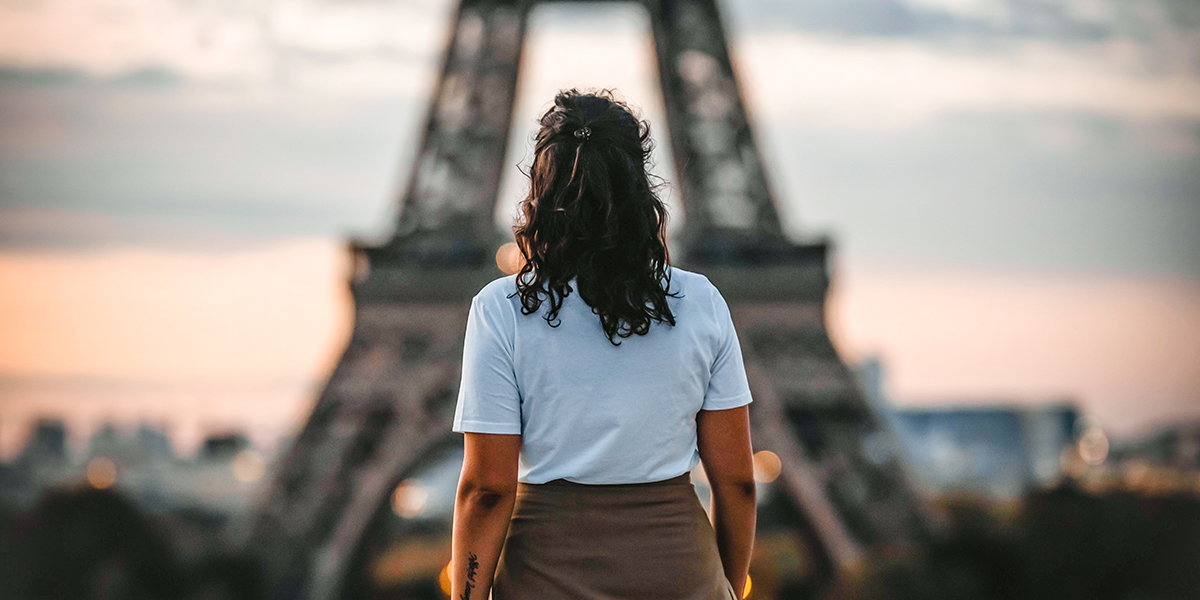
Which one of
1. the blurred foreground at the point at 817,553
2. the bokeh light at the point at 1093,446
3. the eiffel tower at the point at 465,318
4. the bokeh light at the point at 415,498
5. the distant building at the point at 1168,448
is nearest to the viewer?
the blurred foreground at the point at 817,553

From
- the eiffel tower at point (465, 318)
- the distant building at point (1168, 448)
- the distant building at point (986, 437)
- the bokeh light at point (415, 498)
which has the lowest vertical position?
the distant building at point (986, 437)

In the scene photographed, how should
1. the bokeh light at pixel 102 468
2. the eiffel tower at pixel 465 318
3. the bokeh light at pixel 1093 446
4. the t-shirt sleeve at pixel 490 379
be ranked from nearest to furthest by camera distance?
the t-shirt sleeve at pixel 490 379 < the eiffel tower at pixel 465 318 < the bokeh light at pixel 102 468 < the bokeh light at pixel 1093 446

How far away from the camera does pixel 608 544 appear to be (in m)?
2.04

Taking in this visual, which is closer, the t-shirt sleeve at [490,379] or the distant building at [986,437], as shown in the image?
the t-shirt sleeve at [490,379]

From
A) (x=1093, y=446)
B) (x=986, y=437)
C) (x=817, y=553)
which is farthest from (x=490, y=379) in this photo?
(x=986, y=437)

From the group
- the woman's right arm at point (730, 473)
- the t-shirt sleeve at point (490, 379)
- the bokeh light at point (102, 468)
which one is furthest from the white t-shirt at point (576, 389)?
the bokeh light at point (102, 468)

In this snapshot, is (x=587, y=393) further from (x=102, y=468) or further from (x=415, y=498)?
(x=102, y=468)

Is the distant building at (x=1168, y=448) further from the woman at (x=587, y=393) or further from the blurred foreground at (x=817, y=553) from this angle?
the woman at (x=587, y=393)

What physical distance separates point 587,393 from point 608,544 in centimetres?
29

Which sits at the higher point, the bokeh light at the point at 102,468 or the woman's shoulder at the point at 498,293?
the woman's shoulder at the point at 498,293

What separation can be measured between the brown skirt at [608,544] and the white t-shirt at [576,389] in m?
0.04

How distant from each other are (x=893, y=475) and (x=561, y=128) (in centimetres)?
1683

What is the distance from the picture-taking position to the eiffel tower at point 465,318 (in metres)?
17.3

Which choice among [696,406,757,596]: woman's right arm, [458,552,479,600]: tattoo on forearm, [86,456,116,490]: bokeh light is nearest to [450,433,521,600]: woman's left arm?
[458,552,479,600]: tattoo on forearm
